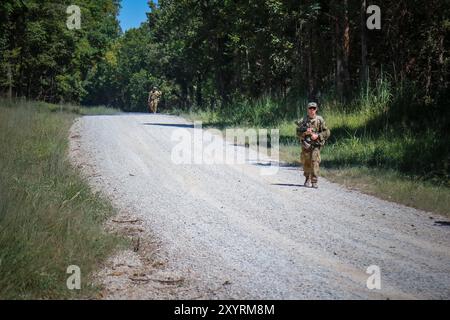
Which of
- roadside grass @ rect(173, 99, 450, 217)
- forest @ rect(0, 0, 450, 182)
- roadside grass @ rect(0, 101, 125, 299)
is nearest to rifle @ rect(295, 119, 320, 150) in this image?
roadside grass @ rect(173, 99, 450, 217)

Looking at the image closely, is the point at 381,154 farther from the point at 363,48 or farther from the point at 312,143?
the point at 363,48

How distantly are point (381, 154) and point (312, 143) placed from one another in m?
3.37

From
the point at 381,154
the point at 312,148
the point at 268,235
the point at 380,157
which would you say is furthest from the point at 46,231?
the point at 381,154

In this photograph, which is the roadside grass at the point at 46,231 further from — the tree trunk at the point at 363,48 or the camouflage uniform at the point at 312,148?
the tree trunk at the point at 363,48

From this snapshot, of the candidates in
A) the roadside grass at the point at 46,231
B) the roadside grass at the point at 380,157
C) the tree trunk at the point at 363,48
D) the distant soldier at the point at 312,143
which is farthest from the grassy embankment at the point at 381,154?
the roadside grass at the point at 46,231

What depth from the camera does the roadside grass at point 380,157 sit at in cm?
1054

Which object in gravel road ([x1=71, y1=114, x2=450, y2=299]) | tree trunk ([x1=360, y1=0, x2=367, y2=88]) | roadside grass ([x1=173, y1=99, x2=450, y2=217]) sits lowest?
gravel road ([x1=71, y1=114, x2=450, y2=299])

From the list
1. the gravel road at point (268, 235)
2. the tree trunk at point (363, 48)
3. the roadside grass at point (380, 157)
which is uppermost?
the tree trunk at point (363, 48)

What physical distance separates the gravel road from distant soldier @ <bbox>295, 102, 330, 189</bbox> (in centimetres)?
38

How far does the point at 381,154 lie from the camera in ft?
44.8

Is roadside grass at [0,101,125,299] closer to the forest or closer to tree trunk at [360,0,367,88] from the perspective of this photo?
the forest

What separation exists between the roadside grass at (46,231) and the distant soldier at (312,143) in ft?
15.3

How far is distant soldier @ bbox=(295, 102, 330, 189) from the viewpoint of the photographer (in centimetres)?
1109

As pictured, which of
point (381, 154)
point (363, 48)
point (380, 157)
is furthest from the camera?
point (363, 48)
